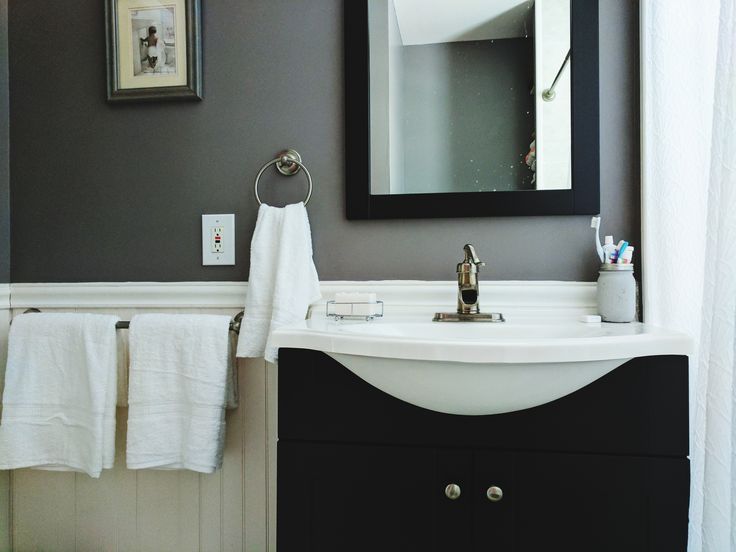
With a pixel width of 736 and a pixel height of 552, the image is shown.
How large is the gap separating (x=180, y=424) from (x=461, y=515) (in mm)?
667

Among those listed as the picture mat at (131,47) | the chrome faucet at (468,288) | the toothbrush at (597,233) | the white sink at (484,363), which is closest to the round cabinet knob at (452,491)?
the white sink at (484,363)

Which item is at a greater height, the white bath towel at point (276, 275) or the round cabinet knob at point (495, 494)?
the white bath towel at point (276, 275)

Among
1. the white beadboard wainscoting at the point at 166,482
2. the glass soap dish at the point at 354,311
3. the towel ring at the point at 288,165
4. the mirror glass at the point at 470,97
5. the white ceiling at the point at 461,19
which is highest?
the white ceiling at the point at 461,19

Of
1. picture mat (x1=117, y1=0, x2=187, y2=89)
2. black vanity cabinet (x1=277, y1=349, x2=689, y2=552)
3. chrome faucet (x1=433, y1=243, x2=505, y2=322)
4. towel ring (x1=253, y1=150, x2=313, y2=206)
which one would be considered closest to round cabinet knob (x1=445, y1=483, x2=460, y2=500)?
black vanity cabinet (x1=277, y1=349, x2=689, y2=552)

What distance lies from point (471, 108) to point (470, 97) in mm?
26

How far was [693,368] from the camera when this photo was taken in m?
0.88

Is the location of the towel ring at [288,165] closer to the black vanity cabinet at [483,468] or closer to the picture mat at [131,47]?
the picture mat at [131,47]

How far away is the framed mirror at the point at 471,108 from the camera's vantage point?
44.6 inches

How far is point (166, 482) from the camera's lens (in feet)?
4.13

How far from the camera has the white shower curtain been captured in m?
0.70

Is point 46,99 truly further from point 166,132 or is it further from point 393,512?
point 393,512

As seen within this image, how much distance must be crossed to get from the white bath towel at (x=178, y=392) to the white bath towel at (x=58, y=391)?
2.9 inches

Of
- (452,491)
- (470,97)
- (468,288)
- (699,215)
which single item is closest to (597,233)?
(699,215)

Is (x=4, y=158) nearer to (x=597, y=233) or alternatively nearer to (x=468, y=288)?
(x=468, y=288)
